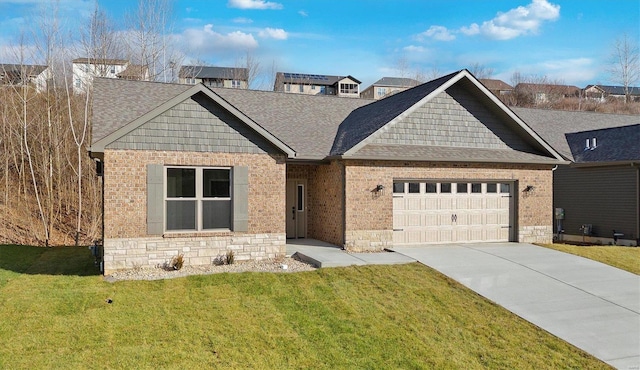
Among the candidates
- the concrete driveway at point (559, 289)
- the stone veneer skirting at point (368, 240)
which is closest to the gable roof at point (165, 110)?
the stone veneer skirting at point (368, 240)

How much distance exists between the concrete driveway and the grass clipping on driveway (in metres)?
0.50

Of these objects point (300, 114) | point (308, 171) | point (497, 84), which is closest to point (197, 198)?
point (308, 171)

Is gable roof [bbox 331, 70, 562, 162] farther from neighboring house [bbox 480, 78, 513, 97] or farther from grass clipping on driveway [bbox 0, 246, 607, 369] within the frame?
neighboring house [bbox 480, 78, 513, 97]

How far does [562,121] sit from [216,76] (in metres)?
48.1

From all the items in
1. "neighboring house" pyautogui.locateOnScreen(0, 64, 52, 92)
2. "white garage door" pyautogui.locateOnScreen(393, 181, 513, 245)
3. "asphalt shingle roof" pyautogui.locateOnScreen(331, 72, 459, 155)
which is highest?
"neighboring house" pyautogui.locateOnScreen(0, 64, 52, 92)

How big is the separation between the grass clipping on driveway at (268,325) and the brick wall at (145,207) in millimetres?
→ 1151

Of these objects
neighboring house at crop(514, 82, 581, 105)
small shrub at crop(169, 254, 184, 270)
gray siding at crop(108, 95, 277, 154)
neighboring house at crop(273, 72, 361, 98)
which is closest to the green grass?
gray siding at crop(108, 95, 277, 154)

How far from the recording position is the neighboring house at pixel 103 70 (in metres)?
24.3

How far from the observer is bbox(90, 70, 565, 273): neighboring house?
11.1 m

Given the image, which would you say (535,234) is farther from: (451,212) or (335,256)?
(335,256)

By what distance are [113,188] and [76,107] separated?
17.3 m

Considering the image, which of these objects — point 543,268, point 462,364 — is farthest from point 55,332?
point 543,268

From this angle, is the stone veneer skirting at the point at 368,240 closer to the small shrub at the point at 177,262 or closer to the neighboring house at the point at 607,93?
the small shrub at the point at 177,262

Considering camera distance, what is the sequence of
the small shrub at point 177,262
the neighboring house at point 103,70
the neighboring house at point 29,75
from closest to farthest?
the small shrub at point 177,262
the neighboring house at point 29,75
the neighboring house at point 103,70
